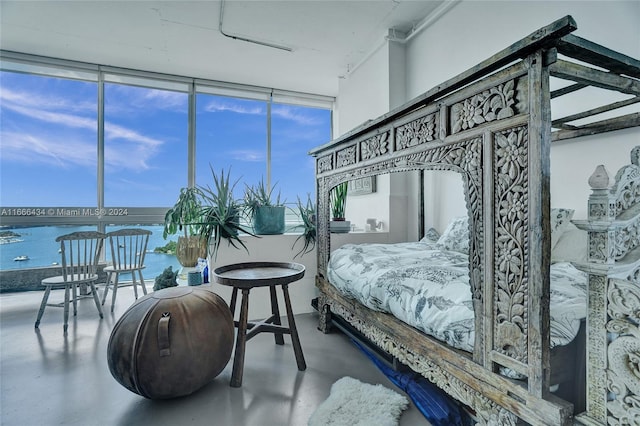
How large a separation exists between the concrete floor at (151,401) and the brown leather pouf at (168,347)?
121mm

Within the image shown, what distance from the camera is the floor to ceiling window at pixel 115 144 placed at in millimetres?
4121

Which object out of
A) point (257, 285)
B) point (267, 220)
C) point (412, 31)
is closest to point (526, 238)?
point (257, 285)

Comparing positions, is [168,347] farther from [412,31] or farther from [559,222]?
[412,31]

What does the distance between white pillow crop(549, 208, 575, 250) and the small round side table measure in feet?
→ 4.90

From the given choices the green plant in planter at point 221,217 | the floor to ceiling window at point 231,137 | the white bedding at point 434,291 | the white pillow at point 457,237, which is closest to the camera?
the white bedding at point 434,291

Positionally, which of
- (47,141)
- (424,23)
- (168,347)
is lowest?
(168,347)

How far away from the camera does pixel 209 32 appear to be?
11.6ft

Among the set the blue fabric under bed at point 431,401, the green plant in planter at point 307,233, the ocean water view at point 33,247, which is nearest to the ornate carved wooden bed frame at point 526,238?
the blue fabric under bed at point 431,401

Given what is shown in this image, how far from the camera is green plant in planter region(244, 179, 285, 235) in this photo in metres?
3.00

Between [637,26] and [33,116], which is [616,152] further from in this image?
[33,116]

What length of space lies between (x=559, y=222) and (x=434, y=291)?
1.02m

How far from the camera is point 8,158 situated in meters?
4.13

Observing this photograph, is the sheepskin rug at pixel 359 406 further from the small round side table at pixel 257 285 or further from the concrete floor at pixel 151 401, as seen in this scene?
the small round side table at pixel 257 285

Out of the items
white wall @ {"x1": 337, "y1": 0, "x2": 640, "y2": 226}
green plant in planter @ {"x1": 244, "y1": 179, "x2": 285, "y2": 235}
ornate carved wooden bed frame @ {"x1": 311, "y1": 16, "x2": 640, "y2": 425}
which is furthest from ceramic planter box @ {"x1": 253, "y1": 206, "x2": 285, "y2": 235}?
ornate carved wooden bed frame @ {"x1": 311, "y1": 16, "x2": 640, "y2": 425}
